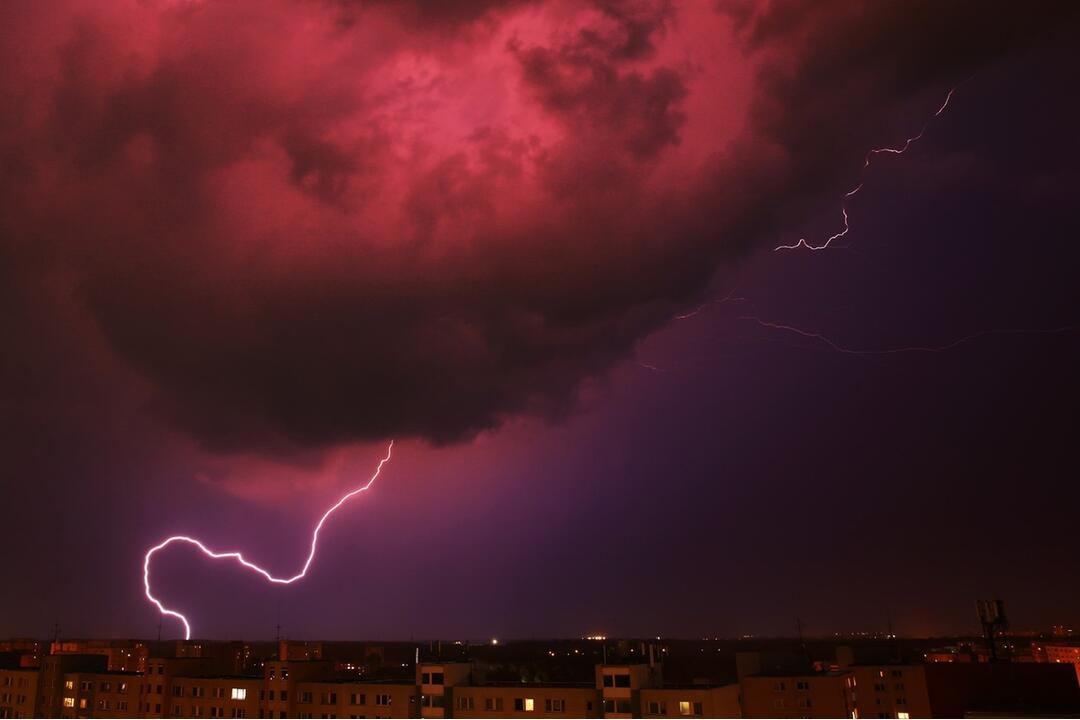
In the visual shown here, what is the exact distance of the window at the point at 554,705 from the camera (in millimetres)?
23969

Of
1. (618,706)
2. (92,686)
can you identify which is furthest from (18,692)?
(618,706)

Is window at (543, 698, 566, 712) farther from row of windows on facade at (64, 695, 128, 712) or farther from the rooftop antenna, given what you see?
row of windows on facade at (64, 695, 128, 712)

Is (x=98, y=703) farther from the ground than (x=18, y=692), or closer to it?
closer to it

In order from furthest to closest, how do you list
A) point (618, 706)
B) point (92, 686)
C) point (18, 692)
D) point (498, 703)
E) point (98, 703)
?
point (18, 692), point (92, 686), point (98, 703), point (498, 703), point (618, 706)

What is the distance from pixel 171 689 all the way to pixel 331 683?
25.6 feet

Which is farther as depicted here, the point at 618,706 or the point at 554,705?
the point at 554,705

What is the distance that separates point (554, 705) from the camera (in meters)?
24.1

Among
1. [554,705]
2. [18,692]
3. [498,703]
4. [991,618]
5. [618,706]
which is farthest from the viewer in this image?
[18,692]

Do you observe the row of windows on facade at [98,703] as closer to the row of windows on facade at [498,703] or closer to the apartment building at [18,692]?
the apartment building at [18,692]

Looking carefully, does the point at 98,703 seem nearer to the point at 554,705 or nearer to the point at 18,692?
the point at 18,692

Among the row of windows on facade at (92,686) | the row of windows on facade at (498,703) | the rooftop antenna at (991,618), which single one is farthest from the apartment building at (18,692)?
the rooftop antenna at (991,618)

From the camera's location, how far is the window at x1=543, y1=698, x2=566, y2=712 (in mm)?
23969

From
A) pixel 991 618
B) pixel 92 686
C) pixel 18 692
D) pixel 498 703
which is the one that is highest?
pixel 991 618

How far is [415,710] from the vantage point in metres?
25.7
